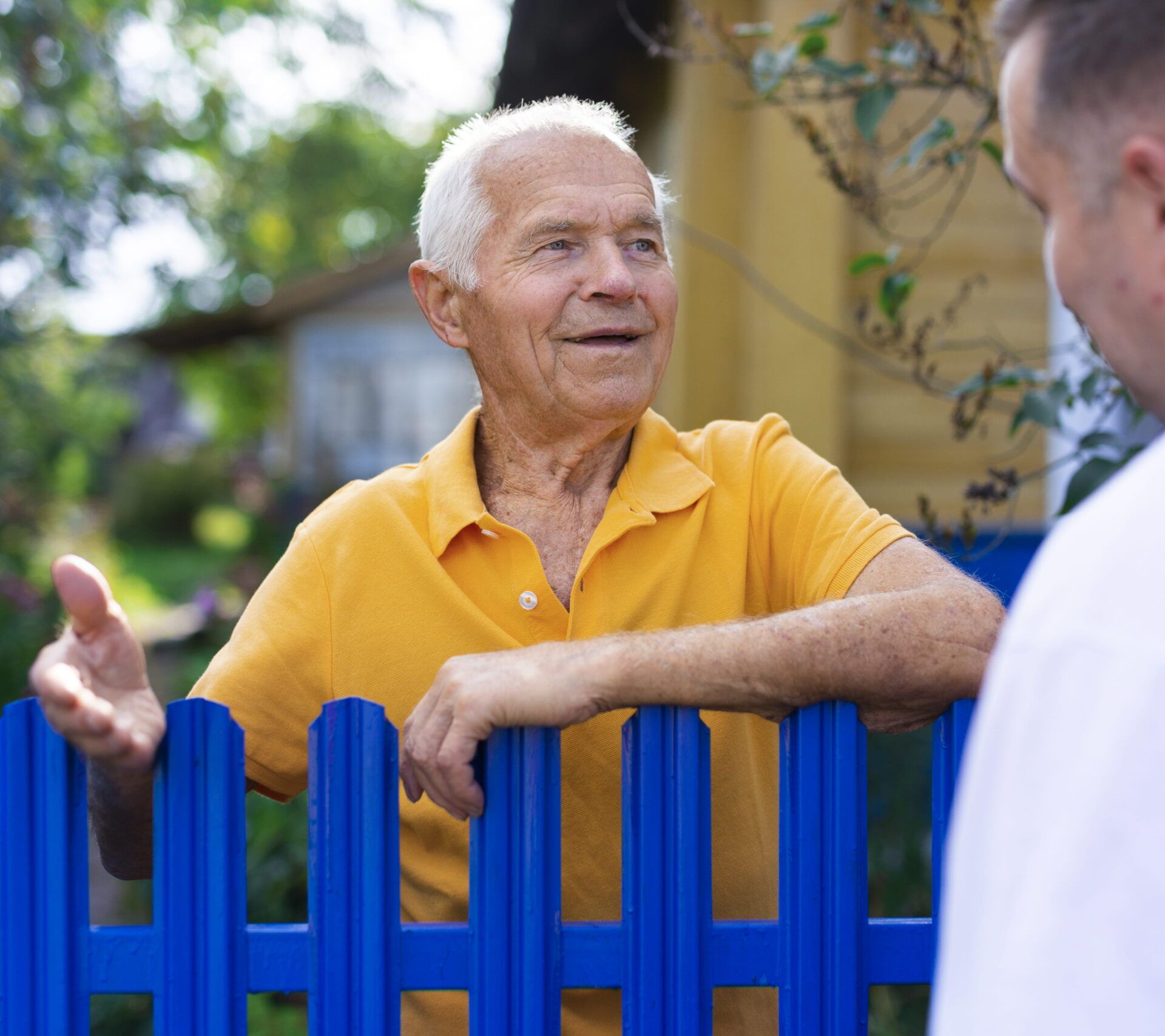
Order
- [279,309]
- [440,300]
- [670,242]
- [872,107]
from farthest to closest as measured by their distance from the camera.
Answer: [279,309], [670,242], [872,107], [440,300]

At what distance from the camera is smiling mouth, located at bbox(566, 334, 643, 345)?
74.7 inches

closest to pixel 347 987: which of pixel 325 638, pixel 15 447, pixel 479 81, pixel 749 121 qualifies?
pixel 325 638

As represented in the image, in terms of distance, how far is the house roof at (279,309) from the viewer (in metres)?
16.3

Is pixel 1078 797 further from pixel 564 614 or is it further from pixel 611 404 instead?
pixel 611 404

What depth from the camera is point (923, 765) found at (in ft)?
13.3

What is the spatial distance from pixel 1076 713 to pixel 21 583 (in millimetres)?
6632

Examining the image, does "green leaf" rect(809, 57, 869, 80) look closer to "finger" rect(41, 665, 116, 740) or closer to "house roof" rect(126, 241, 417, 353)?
"finger" rect(41, 665, 116, 740)

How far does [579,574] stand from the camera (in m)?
1.81

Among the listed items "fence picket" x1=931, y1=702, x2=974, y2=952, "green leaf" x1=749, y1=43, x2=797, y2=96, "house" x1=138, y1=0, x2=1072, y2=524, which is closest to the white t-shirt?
"fence picket" x1=931, y1=702, x2=974, y2=952

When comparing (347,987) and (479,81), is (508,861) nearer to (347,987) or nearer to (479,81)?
(347,987)

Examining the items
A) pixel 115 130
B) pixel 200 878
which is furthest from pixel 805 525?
pixel 115 130

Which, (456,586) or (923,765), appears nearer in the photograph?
(456,586)

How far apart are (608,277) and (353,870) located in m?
0.97

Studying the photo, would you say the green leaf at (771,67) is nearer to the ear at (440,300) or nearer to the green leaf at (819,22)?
the green leaf at (819,22)
